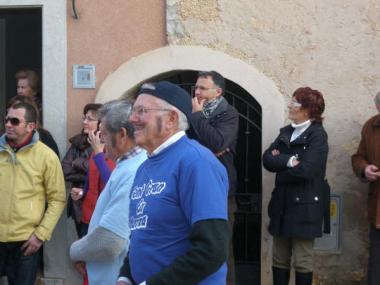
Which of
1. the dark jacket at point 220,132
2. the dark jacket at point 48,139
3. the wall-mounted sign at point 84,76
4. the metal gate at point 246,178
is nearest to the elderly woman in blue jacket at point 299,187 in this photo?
the dark jacket at point 220,132

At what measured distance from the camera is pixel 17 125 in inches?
201

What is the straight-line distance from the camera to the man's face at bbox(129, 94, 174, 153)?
2.61m

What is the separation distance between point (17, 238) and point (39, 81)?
1998 millimetres

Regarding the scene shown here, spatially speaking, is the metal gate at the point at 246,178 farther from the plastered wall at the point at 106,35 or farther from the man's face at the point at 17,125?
the man's face at the point at 17,125

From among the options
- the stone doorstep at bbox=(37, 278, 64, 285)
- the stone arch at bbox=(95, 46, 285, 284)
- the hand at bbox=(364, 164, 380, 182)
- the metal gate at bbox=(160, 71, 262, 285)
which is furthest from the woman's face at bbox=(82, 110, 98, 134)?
the hand at bbox=(364, 164, 380, 182)

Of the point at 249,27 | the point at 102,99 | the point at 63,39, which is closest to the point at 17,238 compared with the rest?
the point at 102,99

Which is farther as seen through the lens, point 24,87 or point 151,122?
point 24,87

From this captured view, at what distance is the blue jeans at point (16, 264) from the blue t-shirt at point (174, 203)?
276 cm

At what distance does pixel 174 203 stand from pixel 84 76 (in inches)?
150

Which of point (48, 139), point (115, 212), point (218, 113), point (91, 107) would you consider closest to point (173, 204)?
point (115, 212)

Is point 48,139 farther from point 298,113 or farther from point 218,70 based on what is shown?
point 298,113

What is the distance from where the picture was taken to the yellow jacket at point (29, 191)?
5.09m

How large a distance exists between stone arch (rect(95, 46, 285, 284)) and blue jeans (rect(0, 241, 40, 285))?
1.58m

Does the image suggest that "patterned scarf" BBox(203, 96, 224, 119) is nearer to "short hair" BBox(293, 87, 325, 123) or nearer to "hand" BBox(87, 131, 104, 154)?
"short hair" BBox(293, 87, 325, 123)
